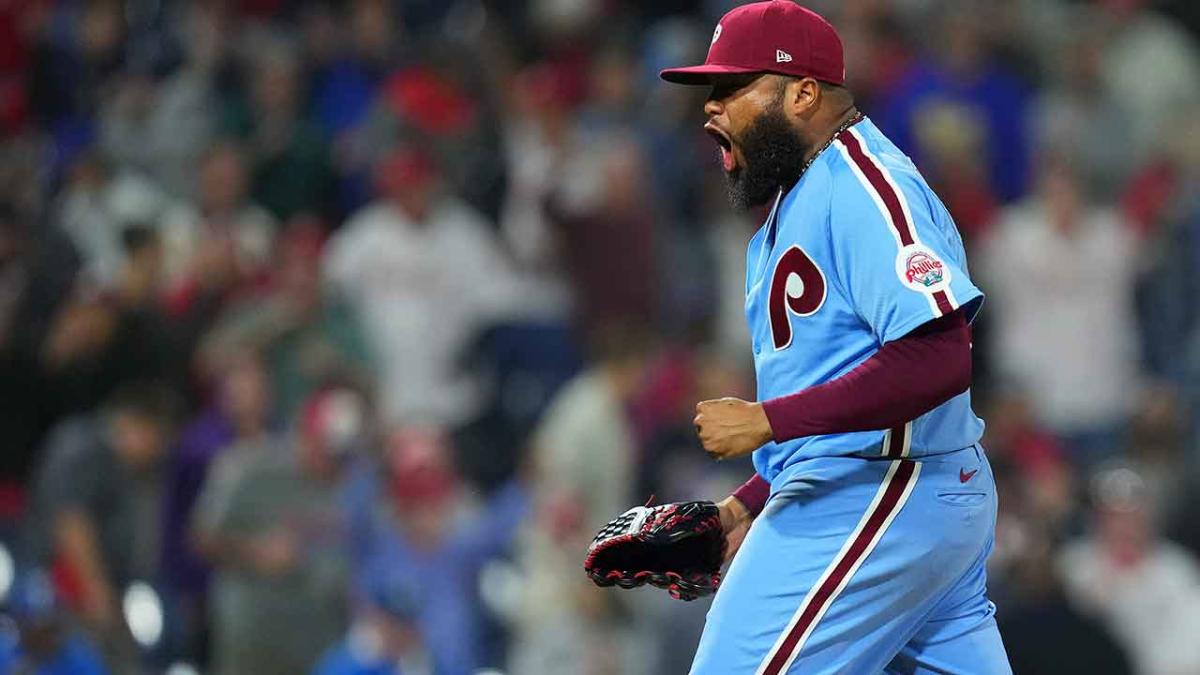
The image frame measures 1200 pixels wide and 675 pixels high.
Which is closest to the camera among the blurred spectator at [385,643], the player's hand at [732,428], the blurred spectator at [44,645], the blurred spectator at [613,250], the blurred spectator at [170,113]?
the player's hand at [732,428]

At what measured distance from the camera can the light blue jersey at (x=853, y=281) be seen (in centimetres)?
397

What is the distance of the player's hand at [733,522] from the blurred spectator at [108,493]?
444 centimetres

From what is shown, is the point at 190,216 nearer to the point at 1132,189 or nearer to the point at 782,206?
the point at 1132,189

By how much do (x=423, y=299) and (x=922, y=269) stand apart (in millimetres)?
6637

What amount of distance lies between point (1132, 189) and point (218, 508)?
4805 millimetres

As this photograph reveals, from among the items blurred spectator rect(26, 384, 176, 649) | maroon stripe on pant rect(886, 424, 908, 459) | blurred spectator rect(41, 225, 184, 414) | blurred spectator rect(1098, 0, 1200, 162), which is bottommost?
blurred spectator rect(26, 384, 176, 649)

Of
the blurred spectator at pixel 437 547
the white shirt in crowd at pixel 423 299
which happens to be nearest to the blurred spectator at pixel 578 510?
the blurred spectator at pixel 437 547

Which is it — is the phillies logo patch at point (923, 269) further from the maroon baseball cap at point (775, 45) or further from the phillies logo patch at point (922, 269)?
the maroon baseball cap at point (775, 45)

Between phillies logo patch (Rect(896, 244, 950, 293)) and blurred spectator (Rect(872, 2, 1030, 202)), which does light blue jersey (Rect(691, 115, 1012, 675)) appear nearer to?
phillies logo patch (Rect(896, 244, 950, 293))

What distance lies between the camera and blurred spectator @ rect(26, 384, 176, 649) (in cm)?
853

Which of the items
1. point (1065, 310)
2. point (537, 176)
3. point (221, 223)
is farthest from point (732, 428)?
point (221, 223)

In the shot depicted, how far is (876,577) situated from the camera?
410cm

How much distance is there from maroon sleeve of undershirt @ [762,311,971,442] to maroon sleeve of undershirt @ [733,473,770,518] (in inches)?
25.0

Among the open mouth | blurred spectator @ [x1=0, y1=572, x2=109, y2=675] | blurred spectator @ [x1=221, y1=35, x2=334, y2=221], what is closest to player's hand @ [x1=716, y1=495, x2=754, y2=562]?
the open mouth
